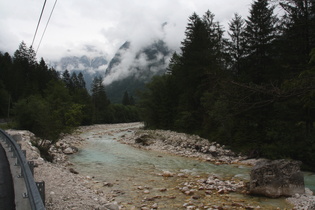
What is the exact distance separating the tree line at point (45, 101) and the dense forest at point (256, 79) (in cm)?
1204

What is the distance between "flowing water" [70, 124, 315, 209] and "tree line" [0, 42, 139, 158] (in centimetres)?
500

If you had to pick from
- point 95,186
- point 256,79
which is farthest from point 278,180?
point 256,79

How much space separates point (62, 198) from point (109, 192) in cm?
268

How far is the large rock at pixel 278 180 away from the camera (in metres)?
8.40

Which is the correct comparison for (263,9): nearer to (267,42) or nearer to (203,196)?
(267,42)

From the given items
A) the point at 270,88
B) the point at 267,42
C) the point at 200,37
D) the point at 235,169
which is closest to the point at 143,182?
the point at 235,169

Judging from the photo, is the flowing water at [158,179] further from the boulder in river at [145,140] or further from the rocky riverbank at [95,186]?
the boulder in river at [145,140]

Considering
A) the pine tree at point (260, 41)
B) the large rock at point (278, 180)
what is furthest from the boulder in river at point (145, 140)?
the large rock at point (278, 180)

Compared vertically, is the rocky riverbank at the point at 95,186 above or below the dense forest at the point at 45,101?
below

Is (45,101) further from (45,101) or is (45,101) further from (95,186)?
(95,186)

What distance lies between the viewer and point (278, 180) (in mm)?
8508

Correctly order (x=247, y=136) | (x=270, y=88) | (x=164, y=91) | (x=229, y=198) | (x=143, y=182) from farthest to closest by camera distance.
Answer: (x=164, y=91), (x=247, y=136), (x=143, y=182), (x=229, y=198), (x=270, y=88)

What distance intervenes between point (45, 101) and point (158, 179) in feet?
81.6

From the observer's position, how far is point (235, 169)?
43.2 ft
